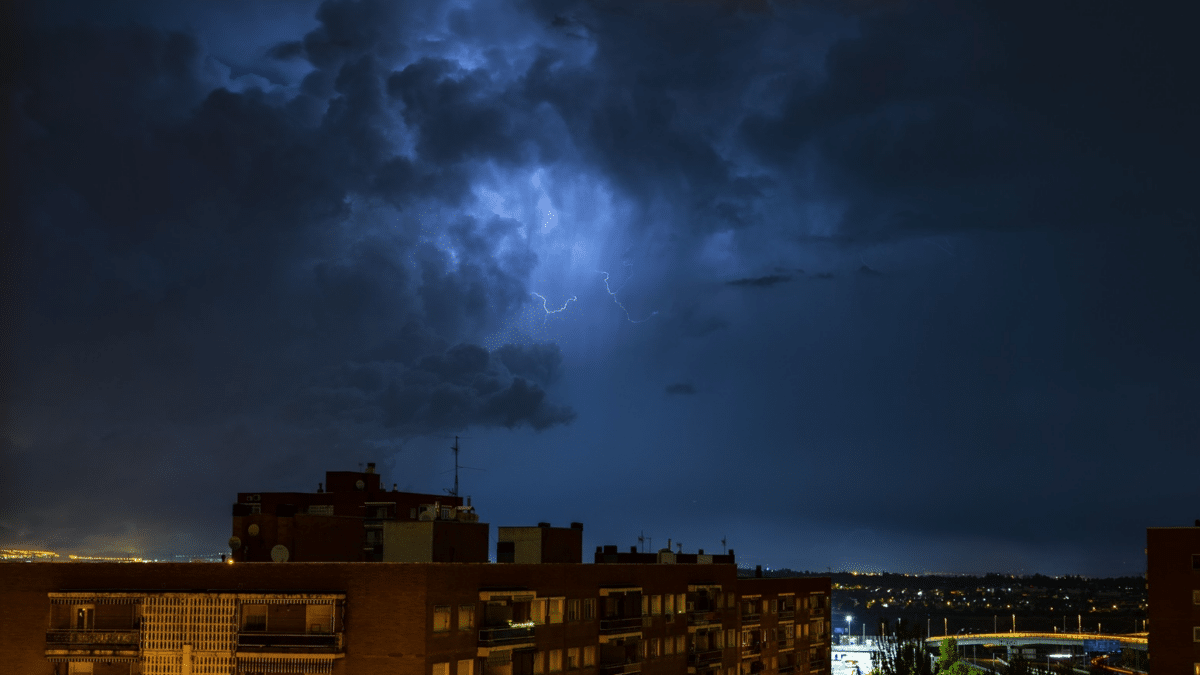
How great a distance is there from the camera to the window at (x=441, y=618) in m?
50.3

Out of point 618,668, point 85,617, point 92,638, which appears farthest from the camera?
point 618,668

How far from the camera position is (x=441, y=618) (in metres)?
51.0

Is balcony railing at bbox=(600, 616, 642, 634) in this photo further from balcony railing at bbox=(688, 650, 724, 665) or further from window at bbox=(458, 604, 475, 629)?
window at bbox=(458, 604, 475, 629)

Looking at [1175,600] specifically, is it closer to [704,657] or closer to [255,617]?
[704,657]

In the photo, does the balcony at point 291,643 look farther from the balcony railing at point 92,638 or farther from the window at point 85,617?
the window at point 85,617

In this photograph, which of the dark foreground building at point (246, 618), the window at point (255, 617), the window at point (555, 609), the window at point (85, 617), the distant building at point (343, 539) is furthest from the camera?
the window at point (555, 609)

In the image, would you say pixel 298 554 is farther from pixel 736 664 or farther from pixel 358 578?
pixel 736 664

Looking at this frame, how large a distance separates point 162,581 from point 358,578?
8776mm

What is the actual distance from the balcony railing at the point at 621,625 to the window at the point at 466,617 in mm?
16199

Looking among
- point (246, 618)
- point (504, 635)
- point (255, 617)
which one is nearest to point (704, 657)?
point (504, 635)

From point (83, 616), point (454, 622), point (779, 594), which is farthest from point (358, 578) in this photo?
point (779, 594)

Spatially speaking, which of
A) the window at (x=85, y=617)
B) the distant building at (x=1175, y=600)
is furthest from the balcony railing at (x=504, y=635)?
the distant building at (x=1175, y=600)

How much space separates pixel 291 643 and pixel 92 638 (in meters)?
9.15

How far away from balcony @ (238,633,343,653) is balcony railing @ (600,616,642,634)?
23.6m
